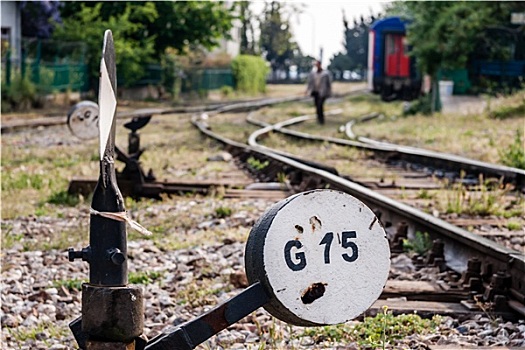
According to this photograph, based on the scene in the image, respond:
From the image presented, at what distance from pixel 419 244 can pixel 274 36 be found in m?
73.9

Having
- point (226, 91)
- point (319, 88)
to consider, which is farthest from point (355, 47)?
point (319, 88)

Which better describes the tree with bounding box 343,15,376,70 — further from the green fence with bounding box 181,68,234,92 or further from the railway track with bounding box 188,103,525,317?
the railway track with bounding box 188,103,525,317

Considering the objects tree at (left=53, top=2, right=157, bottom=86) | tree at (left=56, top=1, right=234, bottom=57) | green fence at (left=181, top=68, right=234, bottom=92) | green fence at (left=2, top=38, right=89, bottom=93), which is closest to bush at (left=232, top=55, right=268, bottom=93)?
green fence at (left=181, top=68, right=234, bottom=92)

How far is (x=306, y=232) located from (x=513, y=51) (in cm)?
2512

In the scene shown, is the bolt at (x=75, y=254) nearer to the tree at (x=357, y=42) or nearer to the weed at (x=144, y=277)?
the weed at (x=144, y=277)

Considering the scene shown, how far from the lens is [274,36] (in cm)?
7831

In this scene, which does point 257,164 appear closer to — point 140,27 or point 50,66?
point 50,66

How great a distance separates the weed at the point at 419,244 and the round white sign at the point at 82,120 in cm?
348

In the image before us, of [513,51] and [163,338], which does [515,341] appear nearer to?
[163,338]

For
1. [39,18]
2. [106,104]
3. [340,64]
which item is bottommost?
[106,104]

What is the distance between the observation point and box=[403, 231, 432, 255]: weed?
5250mm

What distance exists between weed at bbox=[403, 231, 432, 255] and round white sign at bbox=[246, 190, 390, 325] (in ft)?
9.68

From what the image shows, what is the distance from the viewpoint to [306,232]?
2238 mm

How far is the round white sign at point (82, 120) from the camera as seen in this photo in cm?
809
